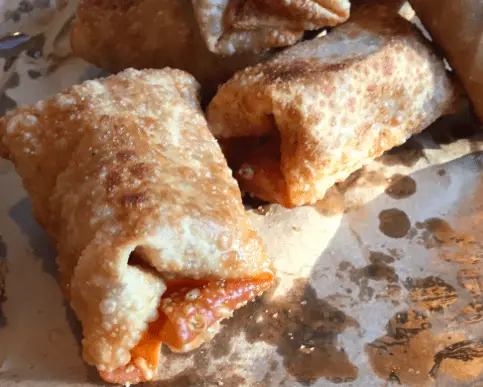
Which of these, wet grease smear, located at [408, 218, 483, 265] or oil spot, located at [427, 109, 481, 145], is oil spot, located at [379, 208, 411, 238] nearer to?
wet grease smear, located at [408, 218, 483, 265]

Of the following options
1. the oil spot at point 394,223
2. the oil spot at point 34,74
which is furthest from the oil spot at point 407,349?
the oil spot at point 34,74

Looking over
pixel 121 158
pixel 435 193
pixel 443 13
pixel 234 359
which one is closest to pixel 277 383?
pixel 234 359

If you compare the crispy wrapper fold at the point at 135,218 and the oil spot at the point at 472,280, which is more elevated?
the crispy wrapper fold at the point at 135,218

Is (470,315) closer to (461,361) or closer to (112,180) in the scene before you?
(461,361)

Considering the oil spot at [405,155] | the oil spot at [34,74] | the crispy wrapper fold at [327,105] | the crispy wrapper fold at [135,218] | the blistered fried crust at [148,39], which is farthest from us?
the oil spot at [34,74]

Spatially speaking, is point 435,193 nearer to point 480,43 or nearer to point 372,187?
point 372,187

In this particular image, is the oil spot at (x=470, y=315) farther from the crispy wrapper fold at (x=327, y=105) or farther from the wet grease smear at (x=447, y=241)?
the crispy wrapper fold at (x=327, y=105)
